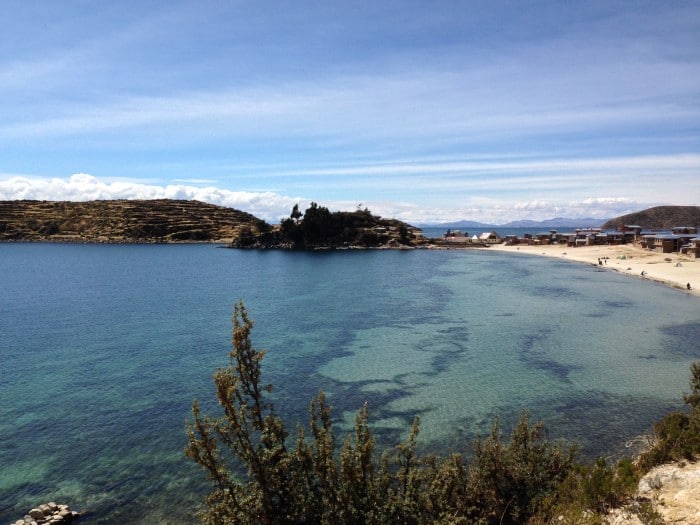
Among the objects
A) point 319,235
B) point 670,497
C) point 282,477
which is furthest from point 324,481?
point 319,235

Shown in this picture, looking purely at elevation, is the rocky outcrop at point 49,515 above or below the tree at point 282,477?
below

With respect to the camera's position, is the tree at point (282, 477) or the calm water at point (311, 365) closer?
the tree at point (282, 477)

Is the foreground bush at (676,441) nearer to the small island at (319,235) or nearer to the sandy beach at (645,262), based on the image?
the sandy beach at (645,262)

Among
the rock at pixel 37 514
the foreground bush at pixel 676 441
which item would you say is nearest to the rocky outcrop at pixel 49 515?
the rock at pixel 37 514

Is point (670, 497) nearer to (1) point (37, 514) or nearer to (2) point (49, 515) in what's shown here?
(2) point (49, 515)

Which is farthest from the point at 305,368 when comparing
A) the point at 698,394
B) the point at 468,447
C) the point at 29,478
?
the point at 698,394

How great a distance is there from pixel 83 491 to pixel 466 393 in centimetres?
Answer: 2580

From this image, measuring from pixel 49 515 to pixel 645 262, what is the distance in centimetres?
13362

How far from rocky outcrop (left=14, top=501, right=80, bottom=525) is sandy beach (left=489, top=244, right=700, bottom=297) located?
90.1 meters

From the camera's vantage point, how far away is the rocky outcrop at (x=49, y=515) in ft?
63.3

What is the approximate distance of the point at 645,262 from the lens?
116 meters

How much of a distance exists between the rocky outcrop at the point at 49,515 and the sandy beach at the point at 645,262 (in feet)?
296

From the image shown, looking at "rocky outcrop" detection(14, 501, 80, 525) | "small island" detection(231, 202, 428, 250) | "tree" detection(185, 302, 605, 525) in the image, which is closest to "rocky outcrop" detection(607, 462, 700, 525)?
"tree" detection(185, 302, 605, 525)

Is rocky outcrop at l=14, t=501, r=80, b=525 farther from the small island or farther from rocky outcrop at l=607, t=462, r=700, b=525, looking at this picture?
the small island
